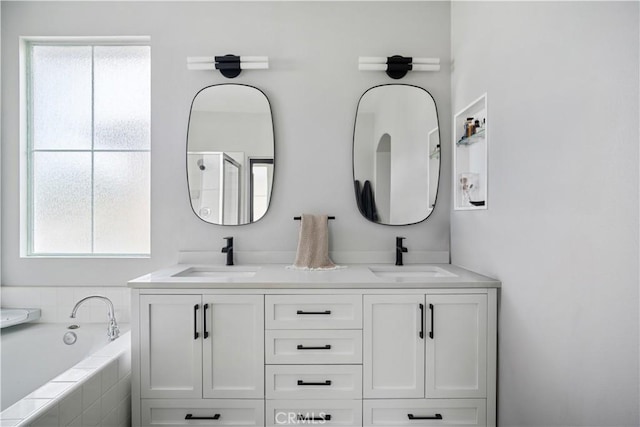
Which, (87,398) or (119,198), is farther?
(119,198)

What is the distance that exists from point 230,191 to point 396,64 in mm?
1311

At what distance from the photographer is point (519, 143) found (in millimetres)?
1385

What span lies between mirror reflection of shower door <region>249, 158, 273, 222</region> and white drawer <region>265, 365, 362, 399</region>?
36.7 inches

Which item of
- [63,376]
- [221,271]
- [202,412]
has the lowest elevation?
[202,412]

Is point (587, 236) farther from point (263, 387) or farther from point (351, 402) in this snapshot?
point (263, 387)

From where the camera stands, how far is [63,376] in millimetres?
1396

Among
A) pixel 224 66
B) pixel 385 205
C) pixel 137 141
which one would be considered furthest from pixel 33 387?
pixel 385 205

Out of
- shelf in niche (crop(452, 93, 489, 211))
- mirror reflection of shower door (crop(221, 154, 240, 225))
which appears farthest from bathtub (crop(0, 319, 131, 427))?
shelf in niche (crop(452, 93, 489, 211))

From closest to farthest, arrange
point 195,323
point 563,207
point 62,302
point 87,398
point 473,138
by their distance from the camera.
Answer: point 563,207 → point 87,398 → point 195,323 → point 473,138 → point 62,302

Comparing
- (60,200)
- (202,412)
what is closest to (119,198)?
(60,200)

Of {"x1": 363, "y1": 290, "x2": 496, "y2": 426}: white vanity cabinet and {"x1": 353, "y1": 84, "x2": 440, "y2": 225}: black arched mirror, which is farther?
{"x1": 353, "y1": 84, "x2": 440, "y2": 225}: black arched mirror

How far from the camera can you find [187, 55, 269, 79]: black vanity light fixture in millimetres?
2033

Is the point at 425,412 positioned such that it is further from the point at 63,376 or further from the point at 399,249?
the point at 63,376

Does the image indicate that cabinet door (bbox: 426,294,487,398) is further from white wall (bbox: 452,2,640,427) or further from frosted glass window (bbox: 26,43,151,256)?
frosted glass window (bbox: 26,43,151,256)
